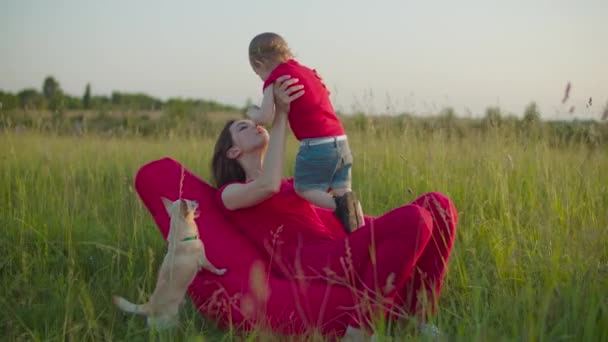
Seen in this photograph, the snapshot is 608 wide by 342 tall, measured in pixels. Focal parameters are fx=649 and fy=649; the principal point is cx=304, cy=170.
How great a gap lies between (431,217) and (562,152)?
149 inches

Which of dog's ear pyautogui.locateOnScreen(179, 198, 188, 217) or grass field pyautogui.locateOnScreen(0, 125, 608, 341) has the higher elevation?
dog's ear pyautogui.locateOnScreen(179, 198, 188, 217)

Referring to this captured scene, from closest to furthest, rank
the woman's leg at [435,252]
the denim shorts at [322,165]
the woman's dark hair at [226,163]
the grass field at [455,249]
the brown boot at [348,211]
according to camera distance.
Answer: the grass field at [455,249], the woman's leg at [435,252], the brown boot at [348,211], the woman's dark hair at [226,163], the denim shorts at [322,165]

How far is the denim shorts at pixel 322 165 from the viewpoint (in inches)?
148

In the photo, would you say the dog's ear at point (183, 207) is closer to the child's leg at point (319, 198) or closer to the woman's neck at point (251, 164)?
the woman's neck at point (251, 164)

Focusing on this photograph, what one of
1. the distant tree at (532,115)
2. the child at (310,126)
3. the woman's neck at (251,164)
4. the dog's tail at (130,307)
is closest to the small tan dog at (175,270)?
the dog's tail at (130,307)

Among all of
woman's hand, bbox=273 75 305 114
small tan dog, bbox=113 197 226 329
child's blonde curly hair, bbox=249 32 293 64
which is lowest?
small tan dog, bbox=113 197 226 329

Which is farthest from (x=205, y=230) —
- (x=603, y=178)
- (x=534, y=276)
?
(x=603, y=178)

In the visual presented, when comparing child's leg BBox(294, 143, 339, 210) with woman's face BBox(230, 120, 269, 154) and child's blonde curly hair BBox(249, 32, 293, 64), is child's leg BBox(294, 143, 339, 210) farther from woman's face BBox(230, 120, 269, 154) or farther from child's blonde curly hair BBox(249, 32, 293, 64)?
child's blonde curly hair BBox(249, 32, 293, 64)

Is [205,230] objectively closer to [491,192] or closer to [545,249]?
[545,249]

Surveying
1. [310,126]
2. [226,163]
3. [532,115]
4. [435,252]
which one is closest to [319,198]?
[310,126]

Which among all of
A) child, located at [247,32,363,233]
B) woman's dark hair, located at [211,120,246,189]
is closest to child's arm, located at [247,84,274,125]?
child, located at [247,32,363,233]

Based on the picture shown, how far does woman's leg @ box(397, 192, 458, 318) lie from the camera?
300cm

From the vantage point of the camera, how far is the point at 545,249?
3467 mm

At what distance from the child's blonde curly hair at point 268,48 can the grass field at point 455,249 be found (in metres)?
1.10
